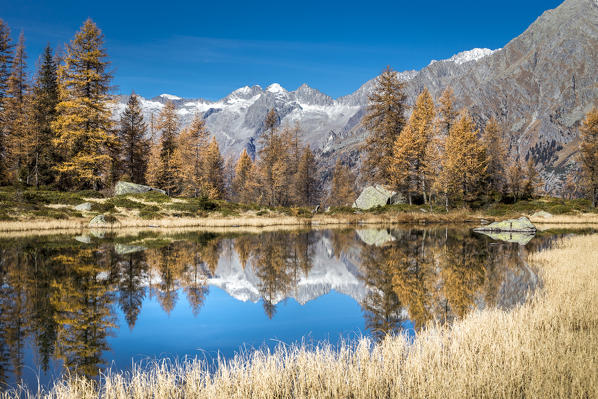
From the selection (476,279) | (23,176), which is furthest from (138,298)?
(23,176)

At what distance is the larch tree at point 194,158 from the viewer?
62.6 m

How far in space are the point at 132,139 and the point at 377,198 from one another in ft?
125

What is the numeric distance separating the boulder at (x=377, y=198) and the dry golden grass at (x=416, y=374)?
43.3m

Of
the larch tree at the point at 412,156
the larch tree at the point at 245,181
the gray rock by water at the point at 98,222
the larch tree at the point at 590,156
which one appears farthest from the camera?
the larch tree at the point at 245,181

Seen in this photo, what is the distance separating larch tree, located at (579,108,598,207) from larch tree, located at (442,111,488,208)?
17.4m

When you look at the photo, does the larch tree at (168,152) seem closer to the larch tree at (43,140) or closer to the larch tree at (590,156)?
the larch tree at (43,140)

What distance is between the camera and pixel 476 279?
15234 mm

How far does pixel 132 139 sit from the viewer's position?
61094mm

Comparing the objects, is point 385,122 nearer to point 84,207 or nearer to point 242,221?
point 242,221

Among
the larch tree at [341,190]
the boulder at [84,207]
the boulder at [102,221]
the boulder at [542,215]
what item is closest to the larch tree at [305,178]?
the larch tree at [341,190]

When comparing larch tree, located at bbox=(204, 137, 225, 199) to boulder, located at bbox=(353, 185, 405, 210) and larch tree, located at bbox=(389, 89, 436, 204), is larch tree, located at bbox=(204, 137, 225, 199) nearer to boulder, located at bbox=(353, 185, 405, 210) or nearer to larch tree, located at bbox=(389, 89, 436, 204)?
boulder, located at bbox=(353, 185, 405, 210)

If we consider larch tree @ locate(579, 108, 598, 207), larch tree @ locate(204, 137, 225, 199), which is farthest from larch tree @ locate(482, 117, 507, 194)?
larch tree @ locate(204, 137, 225, 199)

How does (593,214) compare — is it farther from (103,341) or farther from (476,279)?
(103,341)

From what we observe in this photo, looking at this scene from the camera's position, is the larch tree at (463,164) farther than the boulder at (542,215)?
No
